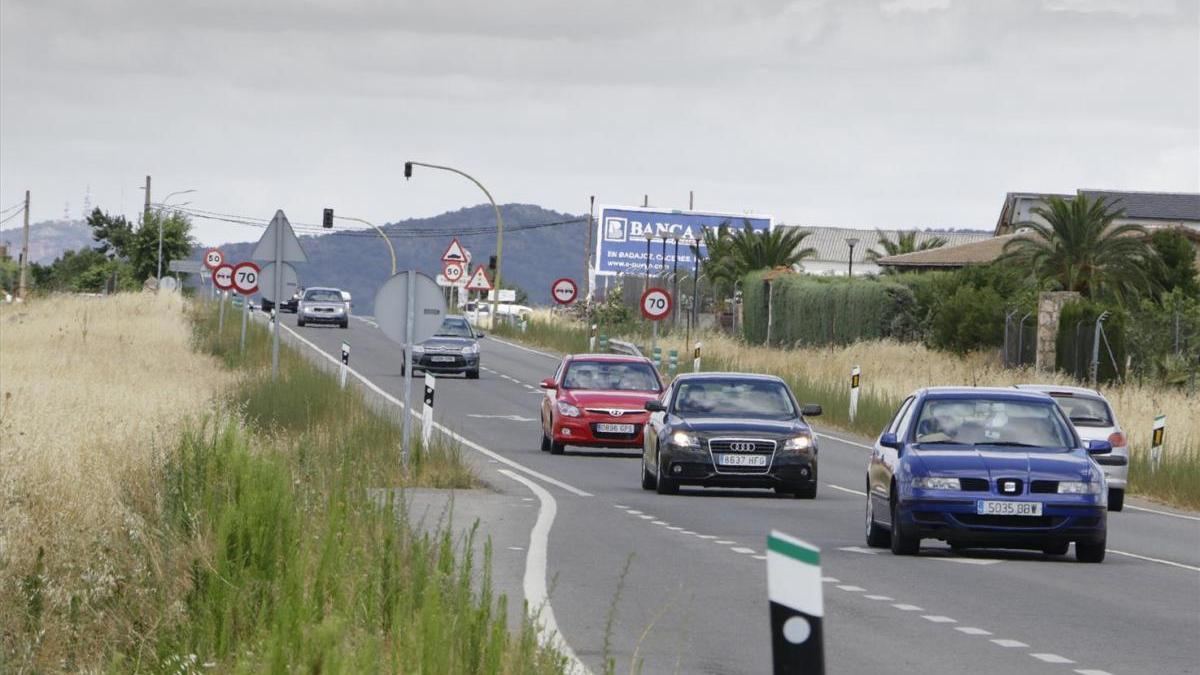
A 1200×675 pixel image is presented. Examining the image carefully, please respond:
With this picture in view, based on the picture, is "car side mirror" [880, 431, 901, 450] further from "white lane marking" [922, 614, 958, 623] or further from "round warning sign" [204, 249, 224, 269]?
"round warning sign" [204, 249, 224, 269]

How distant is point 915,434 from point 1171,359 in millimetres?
28260

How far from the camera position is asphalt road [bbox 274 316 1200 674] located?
40.8ft

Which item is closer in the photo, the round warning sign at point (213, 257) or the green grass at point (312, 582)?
the green grass at point (312, 582)

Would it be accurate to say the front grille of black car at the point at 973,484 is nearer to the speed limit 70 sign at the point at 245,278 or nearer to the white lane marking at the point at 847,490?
the white lane marking at the point at 847,490

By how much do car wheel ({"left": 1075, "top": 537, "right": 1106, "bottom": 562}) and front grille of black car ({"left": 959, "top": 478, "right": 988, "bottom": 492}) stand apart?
1.16m

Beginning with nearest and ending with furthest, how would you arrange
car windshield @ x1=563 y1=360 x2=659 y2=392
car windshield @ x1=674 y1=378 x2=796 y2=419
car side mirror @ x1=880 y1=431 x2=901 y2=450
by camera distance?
car side mirror @ x1=880 y1=431 x2=901 y2=450, car windshield @ x1=674 y1=378 x2=796 y2=419, car windshield @ x1=563 y1=360 x2=659 y2=392

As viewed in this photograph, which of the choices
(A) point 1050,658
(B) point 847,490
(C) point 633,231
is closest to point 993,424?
(A) point 1050,658

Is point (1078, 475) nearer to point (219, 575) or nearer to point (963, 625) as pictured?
point (963, 625)

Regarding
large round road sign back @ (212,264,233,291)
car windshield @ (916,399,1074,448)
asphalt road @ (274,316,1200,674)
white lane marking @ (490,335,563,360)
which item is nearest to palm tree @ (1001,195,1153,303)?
white lane marking @ (490,335,563,360)

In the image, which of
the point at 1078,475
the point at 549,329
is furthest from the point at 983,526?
the point at 549,329

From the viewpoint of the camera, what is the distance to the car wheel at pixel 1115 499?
27.6 meters

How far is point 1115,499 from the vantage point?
27.7 meters

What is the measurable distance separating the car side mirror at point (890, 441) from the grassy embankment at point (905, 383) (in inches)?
412

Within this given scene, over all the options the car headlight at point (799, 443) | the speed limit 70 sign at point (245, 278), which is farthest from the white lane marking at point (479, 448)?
the speed limit 70 sign at point (245, 278)
